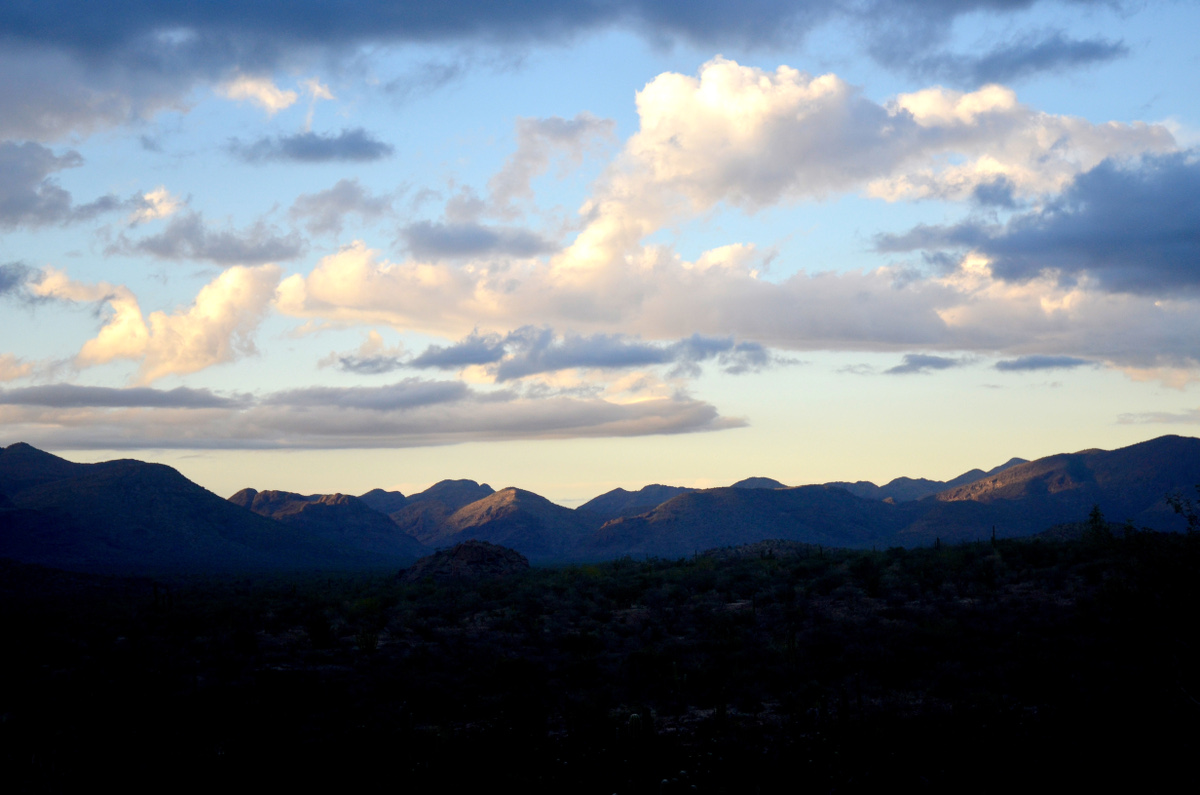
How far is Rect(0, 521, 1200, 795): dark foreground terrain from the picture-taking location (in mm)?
14797

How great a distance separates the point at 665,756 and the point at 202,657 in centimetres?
1546

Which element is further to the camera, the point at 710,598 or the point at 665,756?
the point at 710,598

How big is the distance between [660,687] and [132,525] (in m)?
136

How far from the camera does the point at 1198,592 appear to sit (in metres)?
14.6

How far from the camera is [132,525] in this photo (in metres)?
132

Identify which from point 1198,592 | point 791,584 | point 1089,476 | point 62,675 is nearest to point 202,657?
point 62,675

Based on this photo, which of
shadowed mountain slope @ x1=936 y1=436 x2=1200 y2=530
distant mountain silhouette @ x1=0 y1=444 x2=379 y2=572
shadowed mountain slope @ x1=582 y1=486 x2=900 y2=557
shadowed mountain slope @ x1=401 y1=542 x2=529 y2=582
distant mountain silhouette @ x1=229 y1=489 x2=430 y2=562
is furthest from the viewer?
distant mountain silhouette @ x1=229 y1=489 x2=430 y2=562

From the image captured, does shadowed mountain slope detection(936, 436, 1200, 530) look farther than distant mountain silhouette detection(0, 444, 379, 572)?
Yes

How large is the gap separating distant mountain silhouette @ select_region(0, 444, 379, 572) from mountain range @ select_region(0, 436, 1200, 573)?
0.97 feet

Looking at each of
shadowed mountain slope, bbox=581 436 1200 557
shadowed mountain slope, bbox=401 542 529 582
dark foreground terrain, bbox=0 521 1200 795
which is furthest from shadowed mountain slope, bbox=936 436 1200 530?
dark foreground terrain, bbox=0 521 1200 795

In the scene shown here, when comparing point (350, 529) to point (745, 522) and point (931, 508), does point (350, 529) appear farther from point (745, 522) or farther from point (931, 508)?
point (931, 508)

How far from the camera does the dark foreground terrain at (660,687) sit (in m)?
14.8

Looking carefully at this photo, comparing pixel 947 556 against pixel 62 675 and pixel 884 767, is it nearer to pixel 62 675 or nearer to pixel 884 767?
pixel 884 767

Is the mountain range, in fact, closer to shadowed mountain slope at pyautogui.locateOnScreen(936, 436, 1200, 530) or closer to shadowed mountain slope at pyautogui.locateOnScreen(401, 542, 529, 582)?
shadowed mountain slope at pyautogui.locateOnScreen(936, 436, 1200, 530)
